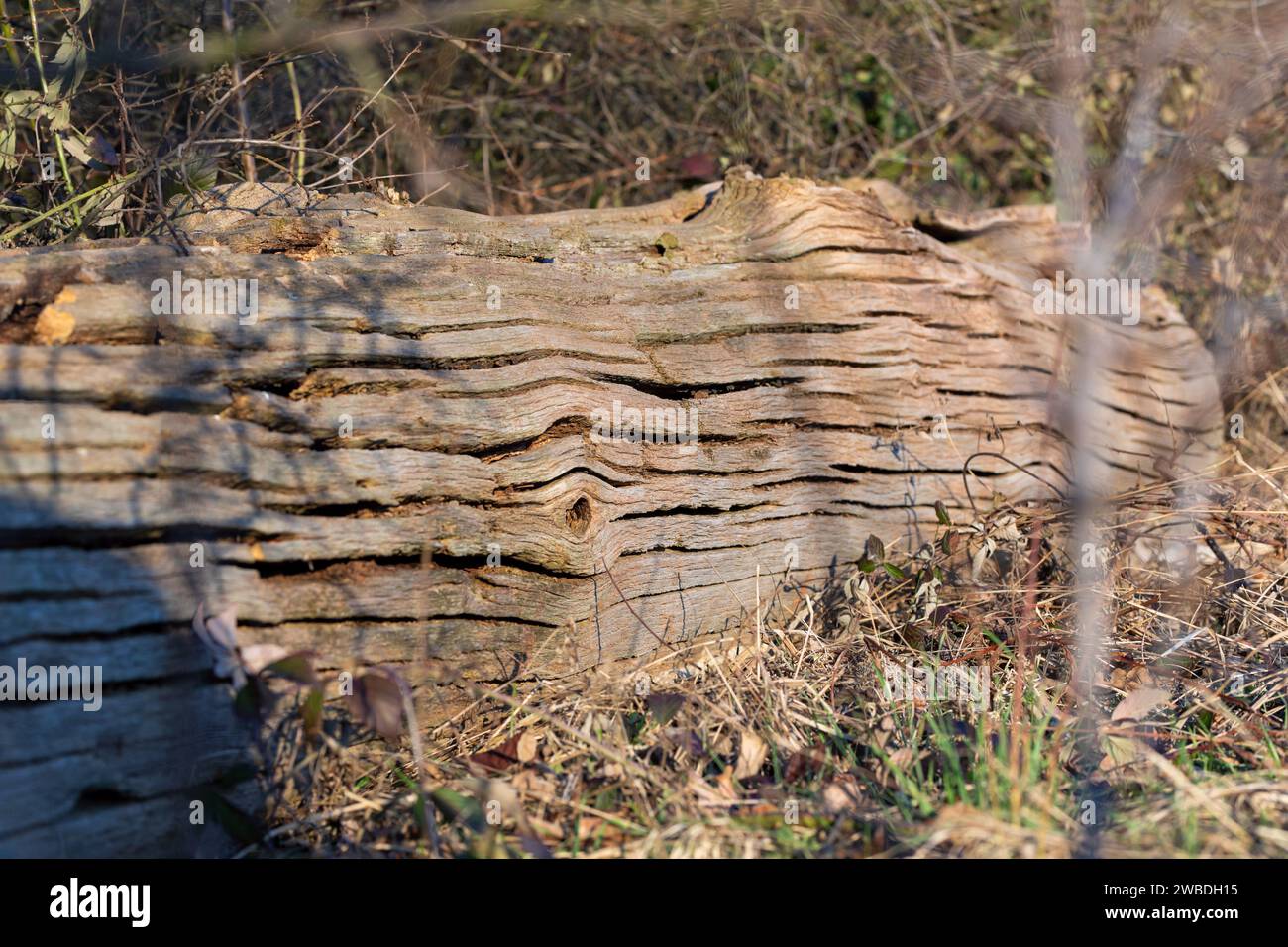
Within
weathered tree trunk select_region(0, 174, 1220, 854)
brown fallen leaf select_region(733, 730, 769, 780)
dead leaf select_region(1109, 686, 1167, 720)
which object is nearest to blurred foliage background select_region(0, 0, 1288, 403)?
weathered tree trunk select_region(0, 174, 1220, 854)

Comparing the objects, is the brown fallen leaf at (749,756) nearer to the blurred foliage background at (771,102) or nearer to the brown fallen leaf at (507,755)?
the brown fallen leaf at (507,755)

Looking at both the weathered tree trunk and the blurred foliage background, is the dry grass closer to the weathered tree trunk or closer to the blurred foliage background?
the weathered tree trunk

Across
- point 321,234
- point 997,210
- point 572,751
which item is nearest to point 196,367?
point 321,234

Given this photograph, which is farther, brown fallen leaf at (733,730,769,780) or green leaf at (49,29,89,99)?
green leaf at (49,29,89,99)

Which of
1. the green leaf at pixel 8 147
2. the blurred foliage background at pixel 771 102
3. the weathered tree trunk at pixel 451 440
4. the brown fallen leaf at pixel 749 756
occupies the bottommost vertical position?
the brown fallen leaf at pixel 749 756

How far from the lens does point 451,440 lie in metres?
2.72

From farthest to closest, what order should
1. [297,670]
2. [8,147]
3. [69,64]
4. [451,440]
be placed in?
[8,147]
[69,64]
[451,440]
[297,670]

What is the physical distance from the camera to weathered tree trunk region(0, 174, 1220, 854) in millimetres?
2254

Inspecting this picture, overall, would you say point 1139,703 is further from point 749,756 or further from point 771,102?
point 771,102

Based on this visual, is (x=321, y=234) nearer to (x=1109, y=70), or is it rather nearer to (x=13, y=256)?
(x=13, y=256)

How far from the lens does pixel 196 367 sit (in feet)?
8.00

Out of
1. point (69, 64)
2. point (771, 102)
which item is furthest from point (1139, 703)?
point (771, 102)

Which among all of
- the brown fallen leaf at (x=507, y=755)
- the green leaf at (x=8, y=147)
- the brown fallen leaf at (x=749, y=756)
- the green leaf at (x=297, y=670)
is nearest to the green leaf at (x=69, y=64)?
the green leaf at (x=8, y=147)

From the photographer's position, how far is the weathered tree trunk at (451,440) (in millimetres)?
2254
